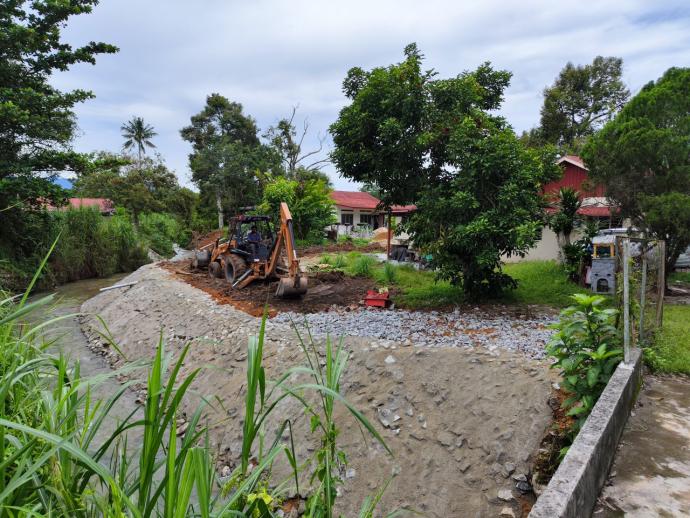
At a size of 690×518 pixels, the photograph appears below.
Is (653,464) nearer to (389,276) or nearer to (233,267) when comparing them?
(389,276)

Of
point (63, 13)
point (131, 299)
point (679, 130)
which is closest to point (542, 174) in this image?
point (679, 130)

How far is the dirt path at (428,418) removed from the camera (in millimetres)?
3939

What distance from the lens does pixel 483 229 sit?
6.75 metres

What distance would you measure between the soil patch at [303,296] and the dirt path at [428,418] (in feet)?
5.72

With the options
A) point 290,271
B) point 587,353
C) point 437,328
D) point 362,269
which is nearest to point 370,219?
point 362,269

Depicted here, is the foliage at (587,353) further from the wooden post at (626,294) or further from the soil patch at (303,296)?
the soil patch at (303,296)

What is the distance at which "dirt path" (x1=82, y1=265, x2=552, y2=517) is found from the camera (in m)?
3.94

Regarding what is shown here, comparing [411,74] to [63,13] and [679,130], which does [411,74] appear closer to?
[679,130]

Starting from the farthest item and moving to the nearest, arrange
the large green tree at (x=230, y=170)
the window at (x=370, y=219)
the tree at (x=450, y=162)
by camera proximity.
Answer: the window at (x=370, y=219), the large green tree at (x=230, y=170), the tree at (x=450, y=162)

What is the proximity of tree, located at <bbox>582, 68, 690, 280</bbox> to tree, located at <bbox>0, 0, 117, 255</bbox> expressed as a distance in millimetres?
17490

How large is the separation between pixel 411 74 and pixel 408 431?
20.9ft

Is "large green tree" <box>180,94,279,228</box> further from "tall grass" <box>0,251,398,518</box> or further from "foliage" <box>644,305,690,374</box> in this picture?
"tall grass" <box>0,251,398,518</box>

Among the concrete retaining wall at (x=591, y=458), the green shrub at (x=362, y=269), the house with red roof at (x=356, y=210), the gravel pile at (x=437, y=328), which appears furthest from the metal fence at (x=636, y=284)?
the house with red roof at (x=356, y=210)

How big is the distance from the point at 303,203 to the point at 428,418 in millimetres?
18691
